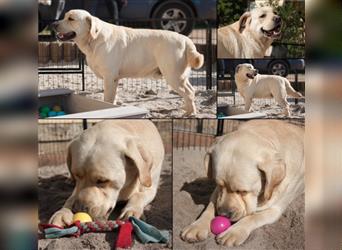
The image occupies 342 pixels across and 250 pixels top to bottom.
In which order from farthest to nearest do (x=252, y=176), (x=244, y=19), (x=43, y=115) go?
(x=244, y=19) → (x=252, y=176) → (x=43, y=115)

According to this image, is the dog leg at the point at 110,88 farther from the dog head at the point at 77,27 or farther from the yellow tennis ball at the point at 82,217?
the yellow tennis ball at the point at 82,217

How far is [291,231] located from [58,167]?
147 centimetres

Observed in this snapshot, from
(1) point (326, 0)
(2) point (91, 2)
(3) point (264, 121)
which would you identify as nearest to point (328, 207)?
(3) point (264, 121)

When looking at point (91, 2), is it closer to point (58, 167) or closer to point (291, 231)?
point (58, 167)

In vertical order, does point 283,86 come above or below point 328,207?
above

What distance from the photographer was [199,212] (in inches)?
156

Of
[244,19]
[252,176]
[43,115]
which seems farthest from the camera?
[244,19]

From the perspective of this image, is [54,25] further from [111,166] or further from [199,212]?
[199,212]

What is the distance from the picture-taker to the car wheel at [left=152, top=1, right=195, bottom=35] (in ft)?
12.8

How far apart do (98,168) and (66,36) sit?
2.63 ft

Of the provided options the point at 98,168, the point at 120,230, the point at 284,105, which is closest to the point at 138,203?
the point at 120,230

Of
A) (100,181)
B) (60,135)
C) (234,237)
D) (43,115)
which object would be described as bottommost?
(234,237)

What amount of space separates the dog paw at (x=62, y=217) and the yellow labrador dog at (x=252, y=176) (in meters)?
0.69

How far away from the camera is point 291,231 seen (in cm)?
398
